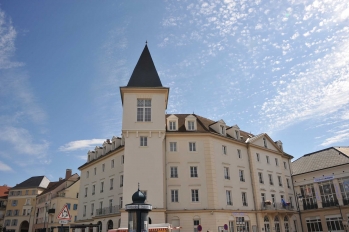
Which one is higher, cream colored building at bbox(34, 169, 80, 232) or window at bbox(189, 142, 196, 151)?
window at bbox(189, 142, 196, 151)

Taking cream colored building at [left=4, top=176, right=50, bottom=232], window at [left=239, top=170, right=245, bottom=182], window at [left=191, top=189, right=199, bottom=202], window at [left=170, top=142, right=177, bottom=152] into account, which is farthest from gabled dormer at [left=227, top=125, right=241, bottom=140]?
cream colored building at [left=4, top=176, right=50, bottom=232]

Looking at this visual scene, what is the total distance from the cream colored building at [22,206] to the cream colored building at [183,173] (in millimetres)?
38389

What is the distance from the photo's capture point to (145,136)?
31922 mm

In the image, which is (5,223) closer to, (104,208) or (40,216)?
(40,216)

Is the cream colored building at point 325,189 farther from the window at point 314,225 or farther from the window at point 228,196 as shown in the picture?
the window at point 228,196

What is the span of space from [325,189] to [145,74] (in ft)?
101

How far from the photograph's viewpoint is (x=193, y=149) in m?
34.8

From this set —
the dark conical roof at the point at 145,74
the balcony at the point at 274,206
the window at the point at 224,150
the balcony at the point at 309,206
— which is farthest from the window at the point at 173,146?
the balcony at the point at 309,206

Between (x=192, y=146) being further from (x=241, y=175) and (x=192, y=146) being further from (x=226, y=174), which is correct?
(x=241, y=175)

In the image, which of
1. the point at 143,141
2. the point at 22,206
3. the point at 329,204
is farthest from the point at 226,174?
the point at 22,206

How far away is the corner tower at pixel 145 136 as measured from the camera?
29.7m

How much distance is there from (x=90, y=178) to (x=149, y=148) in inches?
717

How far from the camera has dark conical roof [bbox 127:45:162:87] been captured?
111 ft

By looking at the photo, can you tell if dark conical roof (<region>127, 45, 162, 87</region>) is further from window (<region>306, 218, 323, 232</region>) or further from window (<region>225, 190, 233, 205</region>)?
window (<region>306, 218, 323, 232</region>)
